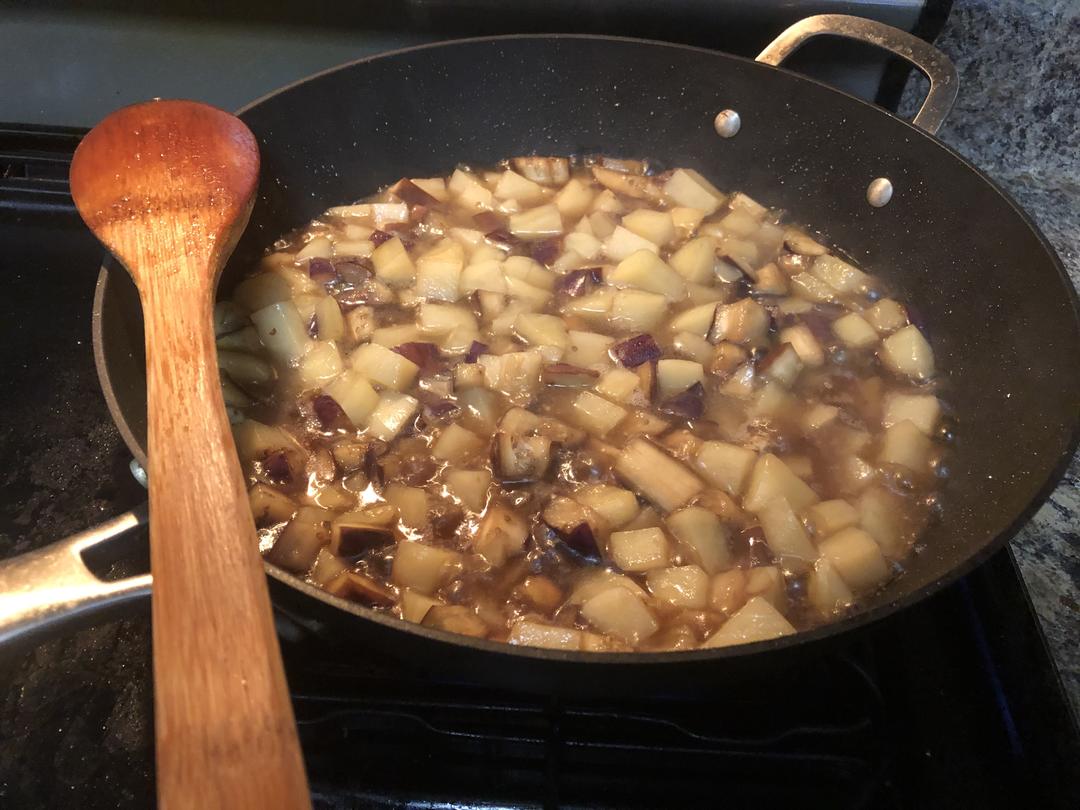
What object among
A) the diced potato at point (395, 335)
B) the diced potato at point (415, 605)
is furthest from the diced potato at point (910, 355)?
the diced potato at point (415, 605)

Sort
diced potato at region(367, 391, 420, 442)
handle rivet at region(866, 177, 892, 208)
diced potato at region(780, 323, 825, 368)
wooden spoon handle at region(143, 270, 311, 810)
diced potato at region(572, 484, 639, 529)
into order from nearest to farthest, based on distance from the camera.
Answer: wooden spoon handle at region(143, 270, 311, 810), diced potato at region(572, 484, 639, 529), diced potato at region(367, 391, 420, 442), diced potato at region(780, 323, 825, 368), handle rivet at region(866, 177, 892, 208)

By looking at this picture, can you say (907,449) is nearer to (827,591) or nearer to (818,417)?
(818,417)

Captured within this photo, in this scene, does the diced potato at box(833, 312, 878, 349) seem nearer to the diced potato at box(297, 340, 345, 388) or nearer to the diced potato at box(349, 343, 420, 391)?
the diced potato at box(349, 343, 420, 391)

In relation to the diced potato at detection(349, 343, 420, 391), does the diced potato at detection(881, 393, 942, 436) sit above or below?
above

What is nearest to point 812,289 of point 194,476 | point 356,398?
point 356,398

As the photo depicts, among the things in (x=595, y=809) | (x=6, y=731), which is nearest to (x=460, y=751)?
(x=595, y=809)

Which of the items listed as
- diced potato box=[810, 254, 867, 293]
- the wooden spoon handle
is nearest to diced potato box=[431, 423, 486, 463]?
the wooden spoon handle

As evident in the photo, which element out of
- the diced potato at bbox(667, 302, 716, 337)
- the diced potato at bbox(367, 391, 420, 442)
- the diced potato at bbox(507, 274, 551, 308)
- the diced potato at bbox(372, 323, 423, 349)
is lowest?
the diced potato at bbox(367, 391, 420, 442)
